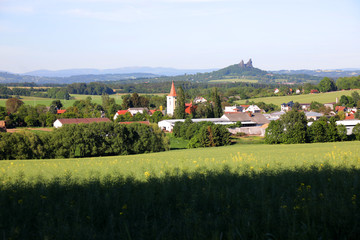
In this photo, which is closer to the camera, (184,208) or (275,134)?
(184,208)

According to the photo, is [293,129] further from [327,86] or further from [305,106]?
[327,86]

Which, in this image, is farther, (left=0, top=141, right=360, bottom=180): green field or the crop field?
(left=0, top=141, right=360, bottom=180): green field

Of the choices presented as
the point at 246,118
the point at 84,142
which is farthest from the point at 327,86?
the point at 84,142

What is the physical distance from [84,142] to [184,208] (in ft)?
105

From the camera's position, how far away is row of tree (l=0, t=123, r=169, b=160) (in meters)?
32.9

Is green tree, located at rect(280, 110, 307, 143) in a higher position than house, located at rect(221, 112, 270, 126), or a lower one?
higher

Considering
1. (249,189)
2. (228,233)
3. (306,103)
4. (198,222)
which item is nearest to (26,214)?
(198,222)

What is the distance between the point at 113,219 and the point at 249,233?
7.00ft

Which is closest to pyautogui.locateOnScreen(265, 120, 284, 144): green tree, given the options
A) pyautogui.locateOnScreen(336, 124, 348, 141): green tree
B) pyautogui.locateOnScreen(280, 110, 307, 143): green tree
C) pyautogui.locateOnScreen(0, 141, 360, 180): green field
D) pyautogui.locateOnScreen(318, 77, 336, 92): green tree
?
pyautogui.locateOnScreen(280, 110, 307, 143): green tree

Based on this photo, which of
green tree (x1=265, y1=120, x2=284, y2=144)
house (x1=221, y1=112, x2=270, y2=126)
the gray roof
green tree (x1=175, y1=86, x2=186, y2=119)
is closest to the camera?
green tree (x1=265, y1=120, x2=284, y2=144)

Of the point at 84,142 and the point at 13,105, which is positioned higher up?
the point at 84,142

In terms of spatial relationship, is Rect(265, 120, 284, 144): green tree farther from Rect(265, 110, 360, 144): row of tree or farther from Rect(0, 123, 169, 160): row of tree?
Rect(0, 123, 169, 160): row of tree

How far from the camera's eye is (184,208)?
6.11m

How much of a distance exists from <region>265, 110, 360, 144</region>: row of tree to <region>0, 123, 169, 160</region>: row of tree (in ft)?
46.2
